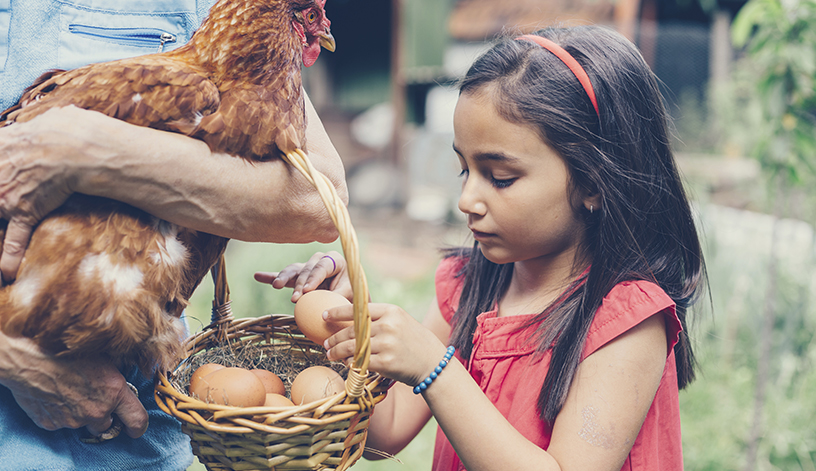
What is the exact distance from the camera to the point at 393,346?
120cm

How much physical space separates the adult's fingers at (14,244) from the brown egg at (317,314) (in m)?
0.57

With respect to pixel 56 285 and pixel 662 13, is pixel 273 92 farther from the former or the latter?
pixel 662 13

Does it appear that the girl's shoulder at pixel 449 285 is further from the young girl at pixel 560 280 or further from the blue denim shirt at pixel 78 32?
the blue denim shirt at pixel 78 32

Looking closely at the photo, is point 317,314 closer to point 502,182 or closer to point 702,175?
point 502,182

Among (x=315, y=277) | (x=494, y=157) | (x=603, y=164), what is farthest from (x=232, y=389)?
(x=603, y=164)

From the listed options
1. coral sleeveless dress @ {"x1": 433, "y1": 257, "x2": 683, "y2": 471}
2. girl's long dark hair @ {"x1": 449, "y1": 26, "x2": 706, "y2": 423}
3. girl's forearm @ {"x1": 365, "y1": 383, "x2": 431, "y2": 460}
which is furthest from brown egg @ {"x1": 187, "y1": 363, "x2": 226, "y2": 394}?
girl's long dark hair @ {"x1": 449, "y1": 26, "x2": 706, "y2": 423}

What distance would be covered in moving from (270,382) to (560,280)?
0.74m

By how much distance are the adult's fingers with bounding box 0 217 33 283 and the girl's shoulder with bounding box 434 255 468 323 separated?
1023 millimetres

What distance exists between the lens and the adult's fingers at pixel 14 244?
1.07 meters

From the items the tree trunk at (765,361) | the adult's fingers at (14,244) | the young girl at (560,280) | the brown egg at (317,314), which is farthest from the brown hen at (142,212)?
the tree trunk at (765,361)

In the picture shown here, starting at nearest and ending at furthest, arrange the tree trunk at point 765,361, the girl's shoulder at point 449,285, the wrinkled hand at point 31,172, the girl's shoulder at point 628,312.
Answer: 1. the wrinkled hand at point 31,172
2. the girl's shoulder at point 628,312
3. the girl's shoulder at point 449,285
4. the tree trunk at point 765,361

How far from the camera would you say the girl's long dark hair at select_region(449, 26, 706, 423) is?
1.35 meters

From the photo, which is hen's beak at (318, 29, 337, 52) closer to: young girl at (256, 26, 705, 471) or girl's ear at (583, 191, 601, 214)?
young girl at (256, 26, 705, 471)

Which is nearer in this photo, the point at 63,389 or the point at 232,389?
the point at 63,389
